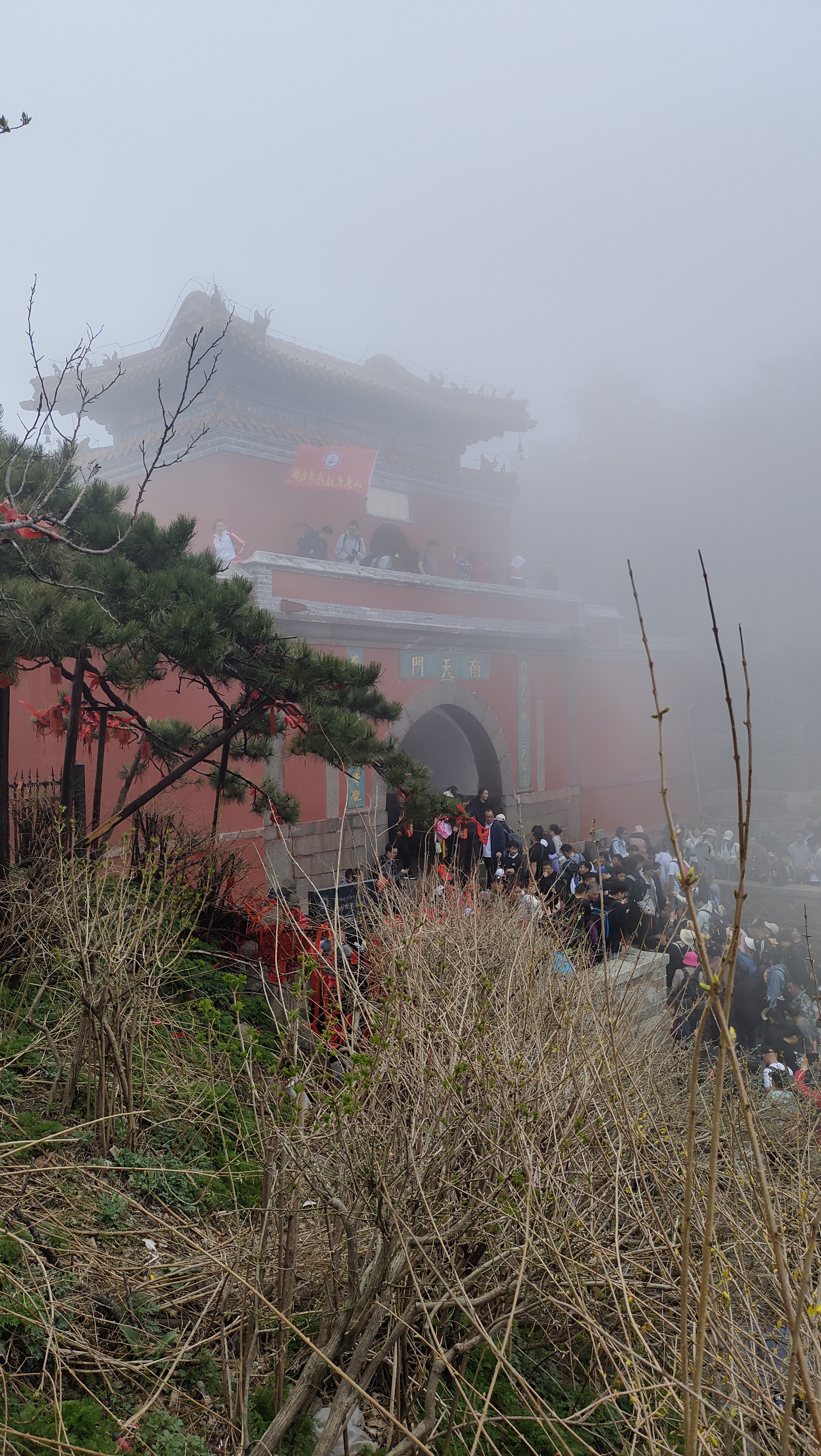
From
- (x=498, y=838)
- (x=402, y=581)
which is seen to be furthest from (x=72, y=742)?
(x=402, y=581)

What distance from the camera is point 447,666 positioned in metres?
11.1

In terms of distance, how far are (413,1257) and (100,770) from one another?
13.3 ft

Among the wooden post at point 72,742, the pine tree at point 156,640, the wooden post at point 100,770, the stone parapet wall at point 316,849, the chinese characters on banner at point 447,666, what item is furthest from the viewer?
the chinese characters on banner at point 447,666

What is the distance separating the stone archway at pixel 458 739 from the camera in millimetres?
10773

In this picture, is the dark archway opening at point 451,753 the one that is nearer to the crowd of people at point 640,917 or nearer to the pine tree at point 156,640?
the crowd of people at point 640,917

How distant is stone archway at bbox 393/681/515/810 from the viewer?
424 inches

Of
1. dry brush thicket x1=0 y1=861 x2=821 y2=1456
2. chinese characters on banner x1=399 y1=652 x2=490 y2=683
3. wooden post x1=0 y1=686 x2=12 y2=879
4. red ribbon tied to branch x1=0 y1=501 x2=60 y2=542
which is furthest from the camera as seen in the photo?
chinese characters on banner x1=399 y1=652 x2=490 y2=683

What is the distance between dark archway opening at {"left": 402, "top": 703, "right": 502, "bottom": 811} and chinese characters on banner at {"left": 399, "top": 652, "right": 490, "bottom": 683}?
31.1 inches

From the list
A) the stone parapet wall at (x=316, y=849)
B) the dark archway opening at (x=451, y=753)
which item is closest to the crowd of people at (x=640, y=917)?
the stone parapet wall at (x=316, y=849)

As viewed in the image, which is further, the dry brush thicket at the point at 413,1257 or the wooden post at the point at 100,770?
the wooden post at the point at 100,770

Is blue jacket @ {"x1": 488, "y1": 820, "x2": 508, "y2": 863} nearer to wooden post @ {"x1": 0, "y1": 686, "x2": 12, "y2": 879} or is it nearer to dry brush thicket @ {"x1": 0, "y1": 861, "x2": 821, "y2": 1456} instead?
wooden post @ {"x1": 0, "y1": 686, "x2": 12, "y2": 879}

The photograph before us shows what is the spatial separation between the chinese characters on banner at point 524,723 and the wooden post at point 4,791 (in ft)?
27.7

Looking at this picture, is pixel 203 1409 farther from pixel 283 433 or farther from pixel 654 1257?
pixel 283 433

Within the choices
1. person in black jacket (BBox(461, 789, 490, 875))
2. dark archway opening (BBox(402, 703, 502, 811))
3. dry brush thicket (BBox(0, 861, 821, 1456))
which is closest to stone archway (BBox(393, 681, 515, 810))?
dark archway opening (BBox(402, 703, 502, 811))
